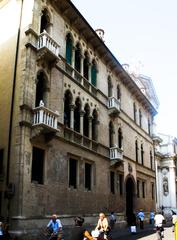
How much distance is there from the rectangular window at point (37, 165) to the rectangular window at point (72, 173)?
8.87 feet

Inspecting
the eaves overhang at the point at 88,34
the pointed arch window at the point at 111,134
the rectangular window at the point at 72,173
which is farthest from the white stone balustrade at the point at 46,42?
the pointed arch window at the point at 111,134

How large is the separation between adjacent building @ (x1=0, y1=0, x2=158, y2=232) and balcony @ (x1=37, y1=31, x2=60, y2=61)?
0.17 feet

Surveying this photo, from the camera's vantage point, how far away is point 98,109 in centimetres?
2264

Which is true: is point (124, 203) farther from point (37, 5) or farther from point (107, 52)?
point (37, 5)

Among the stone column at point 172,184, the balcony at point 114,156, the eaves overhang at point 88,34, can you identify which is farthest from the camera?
the stone column at point 172,184

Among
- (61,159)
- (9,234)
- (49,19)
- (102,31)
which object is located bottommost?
(9,234)

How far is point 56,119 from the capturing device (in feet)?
53.0

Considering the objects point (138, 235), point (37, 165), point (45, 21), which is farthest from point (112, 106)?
point (37, 165)

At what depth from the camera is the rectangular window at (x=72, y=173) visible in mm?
18125

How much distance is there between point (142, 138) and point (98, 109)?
1138 centimetres

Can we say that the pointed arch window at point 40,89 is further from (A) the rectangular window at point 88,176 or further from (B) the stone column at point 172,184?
(B) the stone column at point 172,184

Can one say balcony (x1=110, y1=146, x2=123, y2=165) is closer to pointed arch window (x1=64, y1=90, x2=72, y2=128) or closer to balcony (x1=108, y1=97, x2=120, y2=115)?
balcony (x1=108, y1=97, x2=120, y2=115)

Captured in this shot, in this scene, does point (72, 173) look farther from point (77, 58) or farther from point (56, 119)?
point (77, 58)

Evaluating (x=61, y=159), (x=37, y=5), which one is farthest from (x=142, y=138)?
(x=37, y=5)
